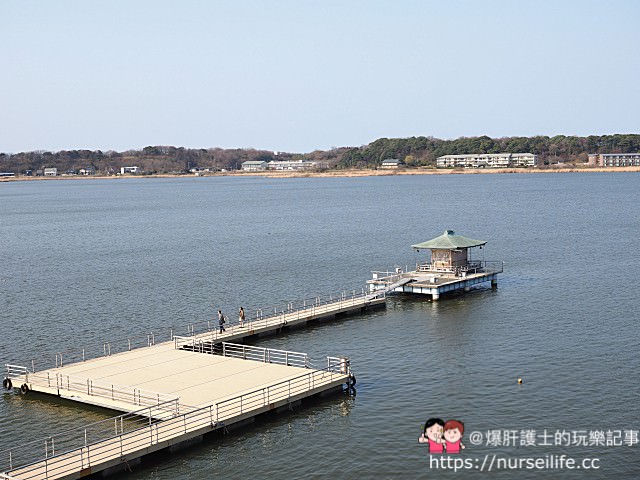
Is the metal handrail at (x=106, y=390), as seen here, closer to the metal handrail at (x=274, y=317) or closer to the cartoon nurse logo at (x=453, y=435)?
the metal handrail at (x=274, y=317)

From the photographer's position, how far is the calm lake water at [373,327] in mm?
31328

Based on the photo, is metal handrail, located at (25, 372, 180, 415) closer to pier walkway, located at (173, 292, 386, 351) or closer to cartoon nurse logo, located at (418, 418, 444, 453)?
pier walkway, located at (173, 292, 386, 351)

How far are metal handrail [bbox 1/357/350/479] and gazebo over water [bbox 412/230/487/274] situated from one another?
26.6 m

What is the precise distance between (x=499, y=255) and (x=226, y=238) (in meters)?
39.0

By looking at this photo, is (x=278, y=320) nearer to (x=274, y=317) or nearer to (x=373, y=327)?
(x=274, y=317)

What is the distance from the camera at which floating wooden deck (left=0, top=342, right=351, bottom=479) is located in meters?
29.5

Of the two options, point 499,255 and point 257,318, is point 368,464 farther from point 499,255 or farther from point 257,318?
point 499,255

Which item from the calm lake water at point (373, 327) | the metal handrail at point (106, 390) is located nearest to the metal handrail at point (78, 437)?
the metal handrail at point (106, 390)

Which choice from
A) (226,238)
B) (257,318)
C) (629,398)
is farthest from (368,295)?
(226,238)

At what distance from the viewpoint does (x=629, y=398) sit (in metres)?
36.3

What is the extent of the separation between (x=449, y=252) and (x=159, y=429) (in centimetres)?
3689

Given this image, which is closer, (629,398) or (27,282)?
(629,398)

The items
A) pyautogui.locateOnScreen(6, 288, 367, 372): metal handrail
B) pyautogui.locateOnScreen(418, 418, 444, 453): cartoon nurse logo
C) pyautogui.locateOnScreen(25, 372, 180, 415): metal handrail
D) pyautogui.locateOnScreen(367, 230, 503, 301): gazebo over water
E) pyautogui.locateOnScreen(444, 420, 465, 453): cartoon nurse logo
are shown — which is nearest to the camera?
pyautogui.locateOnScreen(444, 420, 465, 453): cartoon nurse logo

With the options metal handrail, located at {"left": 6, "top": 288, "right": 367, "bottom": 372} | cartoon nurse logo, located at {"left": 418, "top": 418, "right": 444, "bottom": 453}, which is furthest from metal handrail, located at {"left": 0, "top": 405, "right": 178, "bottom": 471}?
cartoon nurse logo, located at {"left": 418, "top": 418, "right": 444, "bottom": 453}
